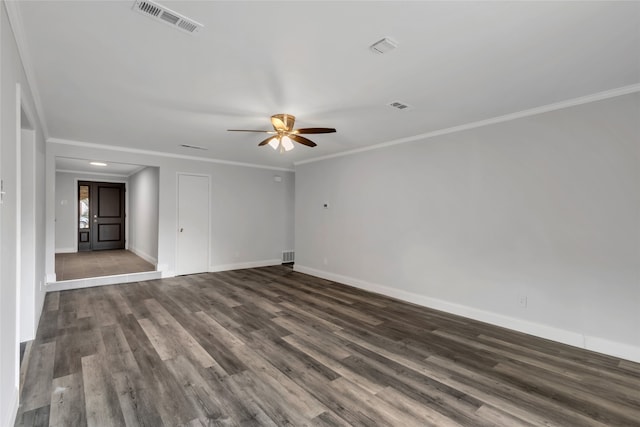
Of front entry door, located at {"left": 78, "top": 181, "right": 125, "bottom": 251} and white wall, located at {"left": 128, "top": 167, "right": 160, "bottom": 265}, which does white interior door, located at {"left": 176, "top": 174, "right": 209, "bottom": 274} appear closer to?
white wall, located at {"left": 128, "top": 167, "right": 160, "bottom": 265}

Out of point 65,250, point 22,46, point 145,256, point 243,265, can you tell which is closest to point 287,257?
point 243,265

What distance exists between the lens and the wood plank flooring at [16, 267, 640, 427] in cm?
212

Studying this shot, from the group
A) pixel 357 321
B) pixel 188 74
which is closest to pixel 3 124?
pixel 188 74

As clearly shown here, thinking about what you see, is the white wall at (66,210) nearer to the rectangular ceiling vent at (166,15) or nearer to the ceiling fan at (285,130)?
the ceiling fan at (285,130)

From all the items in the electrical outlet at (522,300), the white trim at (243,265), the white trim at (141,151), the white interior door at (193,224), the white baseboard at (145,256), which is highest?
the white trim at (141,151)

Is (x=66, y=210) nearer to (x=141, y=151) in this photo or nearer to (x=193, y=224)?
(x=141, y=151)

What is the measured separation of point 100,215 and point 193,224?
535 cm

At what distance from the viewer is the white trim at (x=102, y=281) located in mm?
5246

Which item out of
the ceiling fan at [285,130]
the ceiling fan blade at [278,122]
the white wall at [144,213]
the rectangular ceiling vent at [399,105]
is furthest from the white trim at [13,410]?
the white wall at [144,213]

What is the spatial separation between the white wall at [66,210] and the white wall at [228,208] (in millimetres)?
4792

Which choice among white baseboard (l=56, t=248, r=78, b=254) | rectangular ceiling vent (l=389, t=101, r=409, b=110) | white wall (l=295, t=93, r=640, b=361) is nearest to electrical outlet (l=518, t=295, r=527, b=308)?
white wall (l=295, t=93, r=640, b=361)

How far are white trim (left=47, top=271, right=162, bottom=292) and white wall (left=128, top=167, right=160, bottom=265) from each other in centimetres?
72

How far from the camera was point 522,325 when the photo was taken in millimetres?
3615

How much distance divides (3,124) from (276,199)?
629 cm
